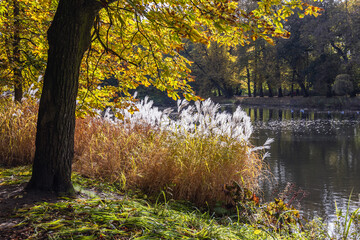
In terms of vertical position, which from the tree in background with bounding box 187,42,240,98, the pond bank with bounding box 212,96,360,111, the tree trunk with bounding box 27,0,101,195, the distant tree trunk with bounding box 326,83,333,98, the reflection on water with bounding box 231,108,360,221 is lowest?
the reflection on water with bounding box 231,108,360,221

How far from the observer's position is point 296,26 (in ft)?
117

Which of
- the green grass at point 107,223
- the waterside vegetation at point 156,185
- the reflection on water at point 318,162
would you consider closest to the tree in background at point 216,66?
the reflection on water at point 318,162

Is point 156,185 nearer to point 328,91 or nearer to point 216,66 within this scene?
point 328,91

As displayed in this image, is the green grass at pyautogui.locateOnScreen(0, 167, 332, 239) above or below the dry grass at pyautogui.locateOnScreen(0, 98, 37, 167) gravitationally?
below

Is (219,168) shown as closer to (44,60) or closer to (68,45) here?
(68,45)

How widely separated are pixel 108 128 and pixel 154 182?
1908 millimetres

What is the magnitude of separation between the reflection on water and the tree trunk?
4.73 m

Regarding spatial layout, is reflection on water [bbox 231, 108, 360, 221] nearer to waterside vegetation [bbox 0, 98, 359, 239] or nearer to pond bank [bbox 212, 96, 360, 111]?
waterside vegetation [bbox 0, 98, 359, 239]

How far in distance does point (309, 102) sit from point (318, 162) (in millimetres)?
25241

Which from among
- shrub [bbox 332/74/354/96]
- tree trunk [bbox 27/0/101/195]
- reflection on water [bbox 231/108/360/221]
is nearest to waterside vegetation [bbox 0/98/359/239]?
tree trunk [bbox 27/0/101/195]

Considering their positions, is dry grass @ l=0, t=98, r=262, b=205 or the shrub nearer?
dry grass @ l=0, t=98, r=262, b=205

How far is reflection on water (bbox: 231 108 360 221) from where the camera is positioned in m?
7.08

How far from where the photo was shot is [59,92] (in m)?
3.23

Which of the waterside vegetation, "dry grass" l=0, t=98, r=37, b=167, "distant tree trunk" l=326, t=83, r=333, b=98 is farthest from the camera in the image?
"distant tree trunk" l=326, t=83, r=333, b=98
